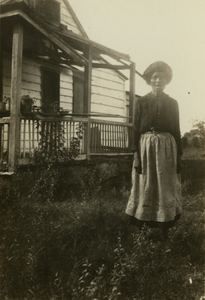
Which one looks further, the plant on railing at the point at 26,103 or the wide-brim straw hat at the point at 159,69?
the plant on railing at the point at 26,103

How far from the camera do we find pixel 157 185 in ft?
12.2

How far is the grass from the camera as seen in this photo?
264cm

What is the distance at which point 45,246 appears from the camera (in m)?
3.18

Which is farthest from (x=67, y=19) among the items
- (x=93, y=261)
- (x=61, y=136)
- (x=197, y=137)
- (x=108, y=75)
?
(x=93, y=261)

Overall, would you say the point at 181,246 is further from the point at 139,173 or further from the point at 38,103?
the point at 38,103

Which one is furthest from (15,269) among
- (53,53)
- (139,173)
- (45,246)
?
(53,53)

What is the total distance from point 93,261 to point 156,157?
1.42m

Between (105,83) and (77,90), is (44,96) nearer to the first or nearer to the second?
(77,90)

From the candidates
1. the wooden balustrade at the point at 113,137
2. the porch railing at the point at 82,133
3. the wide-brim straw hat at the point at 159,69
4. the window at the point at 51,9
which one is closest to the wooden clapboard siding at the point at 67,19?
the window at the point at 51,9

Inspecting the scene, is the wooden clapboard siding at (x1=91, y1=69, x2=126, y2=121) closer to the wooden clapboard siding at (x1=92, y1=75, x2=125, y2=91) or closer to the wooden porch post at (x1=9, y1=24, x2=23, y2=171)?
the wooden clapboard siding at (x1=92, y1=75, x2=125, y2=91)

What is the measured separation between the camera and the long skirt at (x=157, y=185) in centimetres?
363

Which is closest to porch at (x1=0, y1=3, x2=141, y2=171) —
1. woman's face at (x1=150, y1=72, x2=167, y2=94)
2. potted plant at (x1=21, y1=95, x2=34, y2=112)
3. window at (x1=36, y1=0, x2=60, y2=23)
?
potted plant at (x1=21, y1=95, x2=34, y2=112)

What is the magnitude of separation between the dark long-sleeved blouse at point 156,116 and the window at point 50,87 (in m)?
6.88

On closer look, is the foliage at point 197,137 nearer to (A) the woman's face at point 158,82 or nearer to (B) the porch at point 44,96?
(B) the porch at point 44,96
